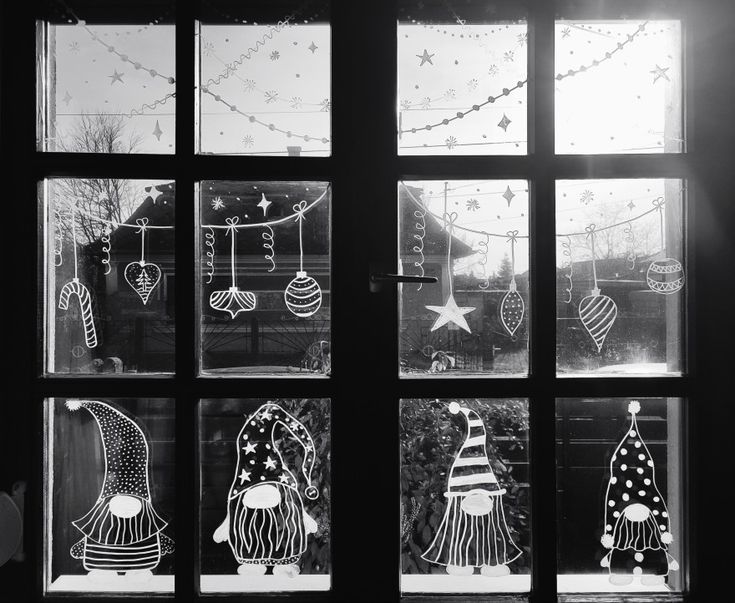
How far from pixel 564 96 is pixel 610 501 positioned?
917 millimetres

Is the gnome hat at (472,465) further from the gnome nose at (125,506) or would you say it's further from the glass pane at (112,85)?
the glass pane at (112,85)

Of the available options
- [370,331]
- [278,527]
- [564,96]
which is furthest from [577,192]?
[278,527]

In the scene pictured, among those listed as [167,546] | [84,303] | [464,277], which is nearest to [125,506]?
[167,546]

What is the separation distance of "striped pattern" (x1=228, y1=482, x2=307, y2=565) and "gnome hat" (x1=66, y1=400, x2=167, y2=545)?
17 centimetres

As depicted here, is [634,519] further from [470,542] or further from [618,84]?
[618,84]

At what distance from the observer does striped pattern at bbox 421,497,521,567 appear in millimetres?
1123

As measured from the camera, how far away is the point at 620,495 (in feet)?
3.72

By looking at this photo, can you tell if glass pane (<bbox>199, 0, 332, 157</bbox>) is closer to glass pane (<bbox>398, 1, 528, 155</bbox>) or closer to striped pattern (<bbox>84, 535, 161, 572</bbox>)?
glass pane (<bbox>398, 1, 528, 155</bbox>)

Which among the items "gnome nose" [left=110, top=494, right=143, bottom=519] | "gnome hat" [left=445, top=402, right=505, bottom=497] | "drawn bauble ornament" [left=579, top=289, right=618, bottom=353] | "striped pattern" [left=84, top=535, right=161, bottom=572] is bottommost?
"striped pattern" [left=84, top=535, right=161, bottom=572]

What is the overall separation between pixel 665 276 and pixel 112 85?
1.32 metres

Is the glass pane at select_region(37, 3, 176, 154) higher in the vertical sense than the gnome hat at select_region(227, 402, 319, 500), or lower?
higher

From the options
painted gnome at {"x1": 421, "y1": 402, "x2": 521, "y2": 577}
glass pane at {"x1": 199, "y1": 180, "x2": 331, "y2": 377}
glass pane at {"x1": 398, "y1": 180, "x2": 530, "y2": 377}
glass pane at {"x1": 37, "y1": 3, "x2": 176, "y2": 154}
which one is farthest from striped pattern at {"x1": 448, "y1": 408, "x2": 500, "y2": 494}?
glass pane at {"x1": 37, "y1": 3, "x2": 176, "y2": 154}

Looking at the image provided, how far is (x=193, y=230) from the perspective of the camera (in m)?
1.12

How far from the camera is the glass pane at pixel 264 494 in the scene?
1117 millimetres
